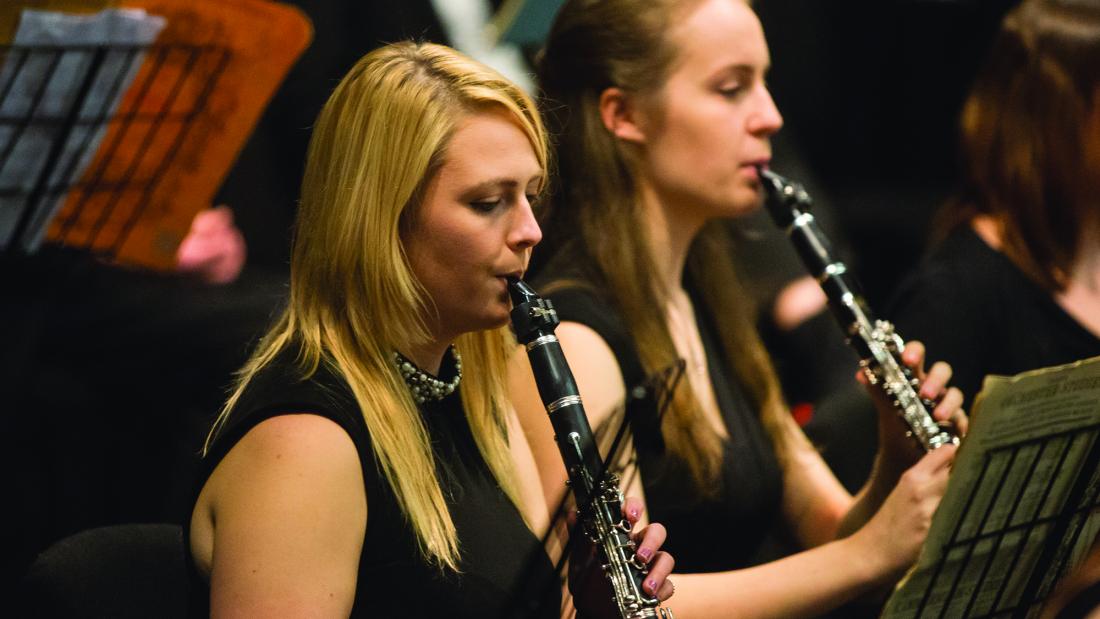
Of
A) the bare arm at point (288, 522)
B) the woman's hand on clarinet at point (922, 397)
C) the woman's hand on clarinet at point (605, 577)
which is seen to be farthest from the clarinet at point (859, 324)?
the bare arm at point (288, 522)

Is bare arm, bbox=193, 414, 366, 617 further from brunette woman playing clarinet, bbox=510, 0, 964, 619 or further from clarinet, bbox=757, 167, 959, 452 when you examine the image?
clarinet, bbox=757, 167, 959, 452

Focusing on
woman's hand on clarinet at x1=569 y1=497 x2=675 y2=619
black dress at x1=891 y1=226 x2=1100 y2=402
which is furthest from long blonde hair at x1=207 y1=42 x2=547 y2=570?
black dress at x1=891 y1=226 x2=1100 y2=402

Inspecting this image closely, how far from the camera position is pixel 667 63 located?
6.17 ft

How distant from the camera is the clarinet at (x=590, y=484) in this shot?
1.28m

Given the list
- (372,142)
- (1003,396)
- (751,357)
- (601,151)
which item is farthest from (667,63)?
(1003,396)

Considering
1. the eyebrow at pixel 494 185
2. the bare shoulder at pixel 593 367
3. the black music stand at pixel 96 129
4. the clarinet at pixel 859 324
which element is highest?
the eyebrow at pixel 494 185

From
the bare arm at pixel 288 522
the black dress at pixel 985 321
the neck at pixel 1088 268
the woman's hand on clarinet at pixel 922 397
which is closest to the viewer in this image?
the bare arm at pixel 288 522

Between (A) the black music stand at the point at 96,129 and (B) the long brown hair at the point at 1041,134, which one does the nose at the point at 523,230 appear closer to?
(A) the black music stand at the point at 96,129

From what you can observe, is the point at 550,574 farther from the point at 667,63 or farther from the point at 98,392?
the point at 98,392

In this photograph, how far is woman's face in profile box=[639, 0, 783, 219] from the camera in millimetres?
1877

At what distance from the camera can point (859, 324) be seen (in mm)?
1790

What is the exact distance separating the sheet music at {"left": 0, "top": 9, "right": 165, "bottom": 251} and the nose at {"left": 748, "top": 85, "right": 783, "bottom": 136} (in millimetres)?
802

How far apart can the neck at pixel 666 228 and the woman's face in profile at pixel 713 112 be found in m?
0.05

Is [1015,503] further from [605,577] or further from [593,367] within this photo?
[593,367]
